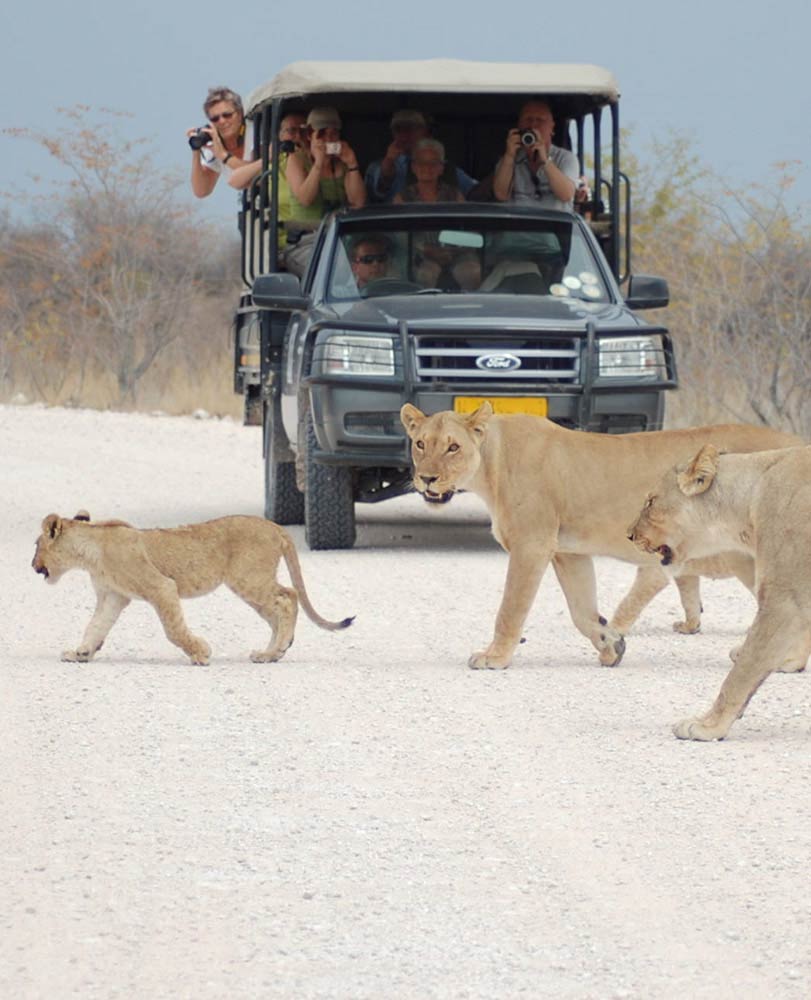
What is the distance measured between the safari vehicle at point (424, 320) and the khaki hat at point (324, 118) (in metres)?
0.08

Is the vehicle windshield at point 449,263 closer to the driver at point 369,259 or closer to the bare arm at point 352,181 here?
the driver at point 369,259

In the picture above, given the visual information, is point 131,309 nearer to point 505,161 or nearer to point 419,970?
point 505,161

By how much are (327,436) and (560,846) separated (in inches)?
219

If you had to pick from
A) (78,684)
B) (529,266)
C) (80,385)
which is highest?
(529,266)

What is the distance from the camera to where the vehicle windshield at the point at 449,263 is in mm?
10547

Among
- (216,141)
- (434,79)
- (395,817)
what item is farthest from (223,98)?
(395,817)

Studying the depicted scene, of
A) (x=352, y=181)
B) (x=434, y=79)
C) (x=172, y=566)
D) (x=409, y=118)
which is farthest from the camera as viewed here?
(x=409, y=118)

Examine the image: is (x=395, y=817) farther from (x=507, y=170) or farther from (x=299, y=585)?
(x=507, y=170)

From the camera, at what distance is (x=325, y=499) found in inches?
400

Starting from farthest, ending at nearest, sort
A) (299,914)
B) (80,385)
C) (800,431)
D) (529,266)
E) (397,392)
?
(80,385)
(800,431)
(529,266)
(397,392)
(299,914)

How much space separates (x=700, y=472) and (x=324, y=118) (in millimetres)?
5765

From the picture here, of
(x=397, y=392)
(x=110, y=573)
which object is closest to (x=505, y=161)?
(x=397, y=392)

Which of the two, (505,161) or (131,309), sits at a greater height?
(505,161)

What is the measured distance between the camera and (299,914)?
389 cm
